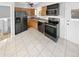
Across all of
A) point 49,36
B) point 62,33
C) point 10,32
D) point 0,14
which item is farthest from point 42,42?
point 0,14

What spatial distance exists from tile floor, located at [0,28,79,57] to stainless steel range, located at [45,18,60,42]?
0.04 m

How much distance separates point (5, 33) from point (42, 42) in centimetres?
36

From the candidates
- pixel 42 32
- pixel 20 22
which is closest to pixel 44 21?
pixel 42 32

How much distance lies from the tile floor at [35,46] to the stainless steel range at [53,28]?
0.15 ft

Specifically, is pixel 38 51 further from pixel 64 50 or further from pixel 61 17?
pixel 61 17

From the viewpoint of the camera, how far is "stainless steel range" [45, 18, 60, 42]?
1.06m

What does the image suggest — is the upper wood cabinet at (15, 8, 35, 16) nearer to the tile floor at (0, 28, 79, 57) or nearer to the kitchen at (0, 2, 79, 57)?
the kitchen at (0, 2, 79, 57)

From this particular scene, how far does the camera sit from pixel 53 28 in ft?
3.53

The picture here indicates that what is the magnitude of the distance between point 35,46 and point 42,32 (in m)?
0.15

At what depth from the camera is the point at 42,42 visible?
1076 mm

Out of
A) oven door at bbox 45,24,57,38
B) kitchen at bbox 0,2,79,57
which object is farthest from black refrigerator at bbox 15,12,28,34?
oven door at bbox 45,24,57,38

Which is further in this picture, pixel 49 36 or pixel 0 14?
pixel 49 36

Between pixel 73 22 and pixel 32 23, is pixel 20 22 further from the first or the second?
pixel 73 22

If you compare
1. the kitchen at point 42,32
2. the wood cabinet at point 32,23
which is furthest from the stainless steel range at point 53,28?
the wood cabinet at point 32,23
